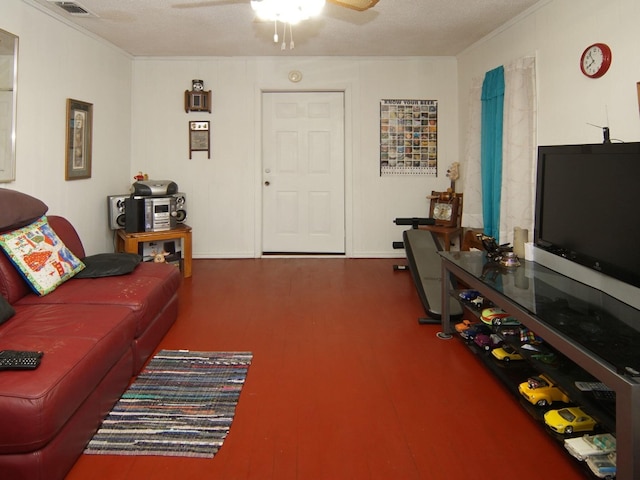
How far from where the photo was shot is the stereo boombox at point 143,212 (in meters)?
4.29

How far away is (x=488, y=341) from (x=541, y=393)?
0.61 m

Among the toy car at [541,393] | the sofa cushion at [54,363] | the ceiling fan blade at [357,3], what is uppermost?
the ceiling fan blade at [357,3]

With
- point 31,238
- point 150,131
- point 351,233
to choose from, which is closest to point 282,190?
point 351,233

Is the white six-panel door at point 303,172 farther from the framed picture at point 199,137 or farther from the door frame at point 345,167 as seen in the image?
the framed picture at point 199,137

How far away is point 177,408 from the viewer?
207 centimetres

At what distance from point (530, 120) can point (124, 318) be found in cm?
317

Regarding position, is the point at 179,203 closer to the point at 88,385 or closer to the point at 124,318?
the point at 124,318

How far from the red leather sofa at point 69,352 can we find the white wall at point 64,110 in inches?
31.1

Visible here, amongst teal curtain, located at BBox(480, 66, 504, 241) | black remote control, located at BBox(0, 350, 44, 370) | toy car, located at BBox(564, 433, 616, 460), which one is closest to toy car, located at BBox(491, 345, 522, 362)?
toy car, located at BBox(564, 433, 616, 460)

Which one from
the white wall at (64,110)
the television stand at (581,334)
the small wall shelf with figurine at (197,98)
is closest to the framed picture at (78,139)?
the white wall at (64,110)

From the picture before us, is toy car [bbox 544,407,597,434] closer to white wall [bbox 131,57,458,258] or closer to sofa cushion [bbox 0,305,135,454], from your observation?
sofa cushion [bbox 0,305,135,454]

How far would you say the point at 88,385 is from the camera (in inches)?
67.6

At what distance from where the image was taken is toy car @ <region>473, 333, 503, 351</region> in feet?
8.31

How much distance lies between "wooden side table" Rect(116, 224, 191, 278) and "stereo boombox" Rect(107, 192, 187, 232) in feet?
0.23
